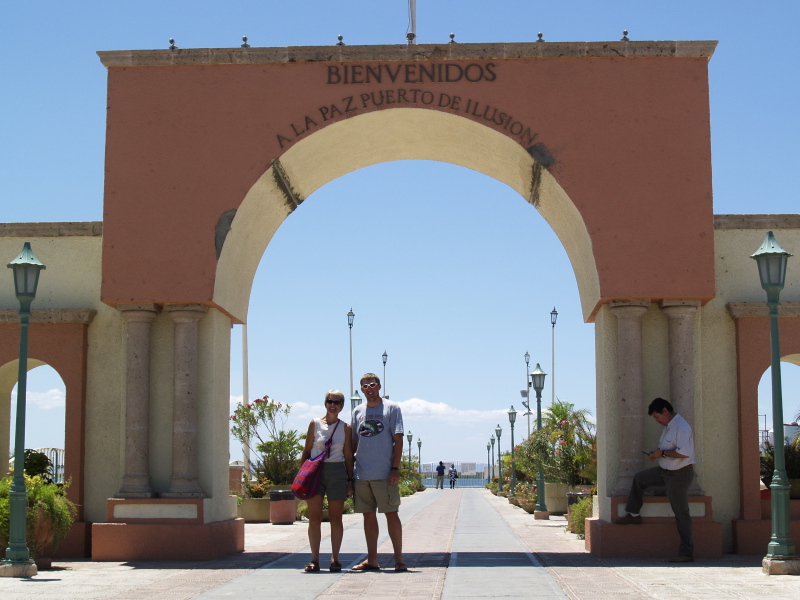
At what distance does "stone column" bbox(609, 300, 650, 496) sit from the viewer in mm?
13430

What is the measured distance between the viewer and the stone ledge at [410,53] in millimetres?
14039

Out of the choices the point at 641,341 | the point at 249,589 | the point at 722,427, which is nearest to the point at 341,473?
the point at 249,589

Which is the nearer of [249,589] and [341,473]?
[249,589]

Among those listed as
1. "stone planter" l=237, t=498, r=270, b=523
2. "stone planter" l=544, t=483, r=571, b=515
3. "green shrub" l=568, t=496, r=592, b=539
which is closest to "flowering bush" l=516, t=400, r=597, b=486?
"stone planter" l=544, t=483, r=571, b=515

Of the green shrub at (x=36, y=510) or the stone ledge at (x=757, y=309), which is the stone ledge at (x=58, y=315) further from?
the stone ledge at (x=757, y=309)

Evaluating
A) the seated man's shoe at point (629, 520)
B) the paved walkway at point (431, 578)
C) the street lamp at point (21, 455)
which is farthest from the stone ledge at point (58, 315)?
the seated man's shoe at point (629, 520)

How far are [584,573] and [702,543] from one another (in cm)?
255

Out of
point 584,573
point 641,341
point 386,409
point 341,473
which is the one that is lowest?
point 584,573

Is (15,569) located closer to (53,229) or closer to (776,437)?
(53,229)

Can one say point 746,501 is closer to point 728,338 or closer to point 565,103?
point 728,338

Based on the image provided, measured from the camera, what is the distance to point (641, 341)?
1375 centimetres

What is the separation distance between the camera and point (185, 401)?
45.4 feet

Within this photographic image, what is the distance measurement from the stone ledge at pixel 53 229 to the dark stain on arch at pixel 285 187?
264 cm

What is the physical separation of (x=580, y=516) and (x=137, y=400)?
7.54 meters
